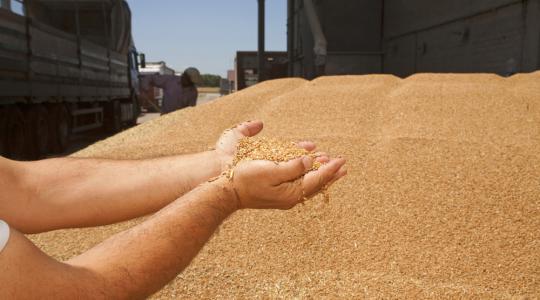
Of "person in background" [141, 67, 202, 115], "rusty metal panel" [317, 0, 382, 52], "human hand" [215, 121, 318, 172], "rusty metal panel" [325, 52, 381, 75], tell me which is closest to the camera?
"human hand" [215, 121, 318, 172]

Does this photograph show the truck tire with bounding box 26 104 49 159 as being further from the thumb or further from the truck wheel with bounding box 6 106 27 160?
the thumb

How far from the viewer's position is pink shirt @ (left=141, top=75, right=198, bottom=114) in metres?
11.2

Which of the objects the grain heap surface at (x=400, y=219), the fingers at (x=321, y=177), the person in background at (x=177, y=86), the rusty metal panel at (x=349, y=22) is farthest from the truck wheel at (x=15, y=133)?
the rusty metal panel at (x=349, y=22)

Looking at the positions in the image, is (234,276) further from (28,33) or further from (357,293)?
(28,33)

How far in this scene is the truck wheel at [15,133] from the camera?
7953mm

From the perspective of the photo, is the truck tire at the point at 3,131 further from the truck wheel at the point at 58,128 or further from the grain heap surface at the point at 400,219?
the grain heap surface at the point at 400,219

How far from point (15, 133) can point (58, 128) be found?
5.72ft

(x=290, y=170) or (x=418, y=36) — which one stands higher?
(x=418, y=36)

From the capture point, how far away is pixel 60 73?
31.7 ft

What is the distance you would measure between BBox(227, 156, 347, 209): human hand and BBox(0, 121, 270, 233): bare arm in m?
0.53

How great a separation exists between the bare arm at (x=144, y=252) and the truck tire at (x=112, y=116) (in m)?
13.0

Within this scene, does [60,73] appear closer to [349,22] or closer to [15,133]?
[15,133]

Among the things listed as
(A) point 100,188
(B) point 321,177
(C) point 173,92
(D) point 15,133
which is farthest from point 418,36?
(A) point 100,188

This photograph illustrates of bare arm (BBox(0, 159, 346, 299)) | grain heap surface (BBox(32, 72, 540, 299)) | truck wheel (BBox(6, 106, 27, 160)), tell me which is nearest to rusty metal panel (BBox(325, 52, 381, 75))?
grain heap surface (BBox(32, 72, 540, 299))
